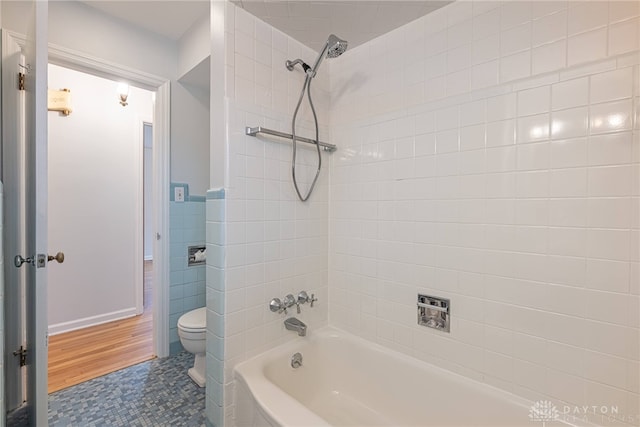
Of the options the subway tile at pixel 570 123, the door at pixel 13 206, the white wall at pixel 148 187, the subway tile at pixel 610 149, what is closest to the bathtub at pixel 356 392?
the subway tile at pixel 610 149

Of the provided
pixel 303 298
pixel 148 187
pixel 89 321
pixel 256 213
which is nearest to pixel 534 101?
pixel 256 213

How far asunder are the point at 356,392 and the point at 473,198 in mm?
1189

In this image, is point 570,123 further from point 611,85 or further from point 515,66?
point 515,66

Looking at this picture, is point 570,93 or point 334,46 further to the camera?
point 334,46

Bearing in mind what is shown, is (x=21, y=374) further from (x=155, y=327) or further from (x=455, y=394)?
(x=455, y=394)

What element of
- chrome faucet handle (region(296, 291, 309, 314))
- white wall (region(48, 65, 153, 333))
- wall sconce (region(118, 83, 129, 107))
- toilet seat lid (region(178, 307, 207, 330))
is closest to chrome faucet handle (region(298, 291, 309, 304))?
chrome faucet handle (region(296, 291, 309, 314))

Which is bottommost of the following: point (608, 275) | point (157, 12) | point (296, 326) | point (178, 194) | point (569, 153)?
point (296, 326)

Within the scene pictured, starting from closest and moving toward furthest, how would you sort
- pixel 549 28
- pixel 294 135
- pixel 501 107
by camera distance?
pixel 549 28, pixel 501 107, pixel 294 135

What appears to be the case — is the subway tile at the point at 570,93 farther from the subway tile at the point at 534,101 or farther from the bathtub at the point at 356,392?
the bathtub at the point at 356,392

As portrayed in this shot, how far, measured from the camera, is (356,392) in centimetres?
159

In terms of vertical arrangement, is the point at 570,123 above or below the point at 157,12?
below

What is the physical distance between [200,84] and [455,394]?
269 centimetres

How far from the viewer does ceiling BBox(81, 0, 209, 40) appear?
73.6 inches

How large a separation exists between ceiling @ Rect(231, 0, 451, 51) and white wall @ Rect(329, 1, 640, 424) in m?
0.08
